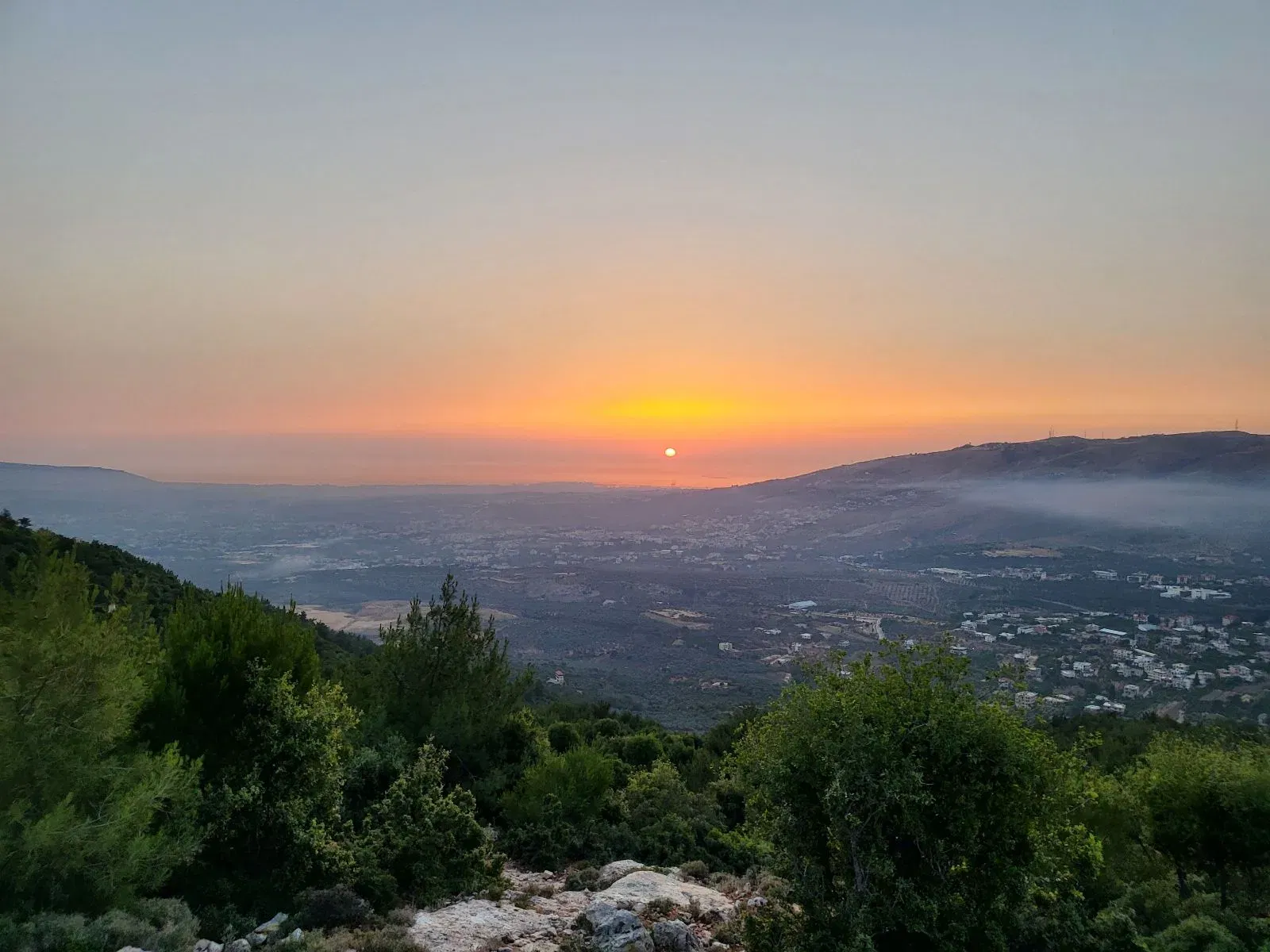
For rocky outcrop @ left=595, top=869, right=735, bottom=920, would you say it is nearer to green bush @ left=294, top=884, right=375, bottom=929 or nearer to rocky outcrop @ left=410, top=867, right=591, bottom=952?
rocky outcrop @ left=410, top=867, right=591, bottom=952

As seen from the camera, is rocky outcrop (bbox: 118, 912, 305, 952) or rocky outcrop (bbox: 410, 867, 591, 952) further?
rocky outcrop (bbox: 410, 867, 591, 952)

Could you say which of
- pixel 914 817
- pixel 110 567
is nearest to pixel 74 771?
pixel 914 817

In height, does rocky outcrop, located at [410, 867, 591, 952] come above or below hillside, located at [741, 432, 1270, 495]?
below

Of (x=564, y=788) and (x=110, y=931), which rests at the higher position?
(x=110, y=931)

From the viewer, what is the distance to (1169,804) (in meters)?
14.6

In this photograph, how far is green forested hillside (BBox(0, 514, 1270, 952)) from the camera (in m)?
9.14

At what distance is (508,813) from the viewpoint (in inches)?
763

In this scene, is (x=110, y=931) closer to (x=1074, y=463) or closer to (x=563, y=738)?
(x=563, y=738)

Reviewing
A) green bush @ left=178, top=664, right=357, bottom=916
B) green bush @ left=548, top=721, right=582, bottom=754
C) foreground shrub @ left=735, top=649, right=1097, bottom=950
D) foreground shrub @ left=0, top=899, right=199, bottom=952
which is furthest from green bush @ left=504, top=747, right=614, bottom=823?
foreground shrub @ left=735, top=649, right=1097, bottom=950

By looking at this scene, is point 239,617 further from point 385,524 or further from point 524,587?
point 385,524

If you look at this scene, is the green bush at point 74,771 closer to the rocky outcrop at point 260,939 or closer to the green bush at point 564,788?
the rocky outcrop at point 260,939

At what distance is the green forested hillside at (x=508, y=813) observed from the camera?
914cm

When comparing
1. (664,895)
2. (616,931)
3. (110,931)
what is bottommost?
(664,895)

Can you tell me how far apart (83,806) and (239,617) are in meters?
4.58
